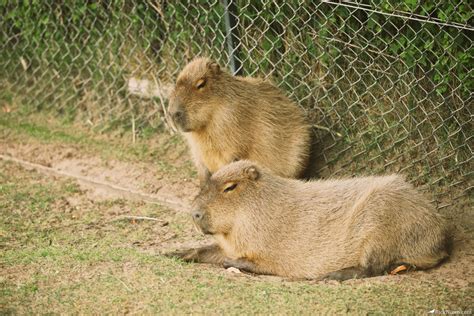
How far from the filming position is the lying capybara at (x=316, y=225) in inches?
169

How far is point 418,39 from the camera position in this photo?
514 centimetres

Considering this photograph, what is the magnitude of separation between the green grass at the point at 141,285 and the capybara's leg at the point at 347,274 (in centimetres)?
9

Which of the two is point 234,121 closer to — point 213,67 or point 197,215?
point 213,67

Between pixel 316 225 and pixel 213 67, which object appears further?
pixel 213 67

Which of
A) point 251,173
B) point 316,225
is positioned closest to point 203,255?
point 251,173

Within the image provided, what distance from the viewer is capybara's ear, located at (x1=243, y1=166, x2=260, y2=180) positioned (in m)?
4.52

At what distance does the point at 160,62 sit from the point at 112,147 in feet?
2.95

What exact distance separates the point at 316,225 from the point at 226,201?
0.57 metres

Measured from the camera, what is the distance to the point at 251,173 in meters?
4.52

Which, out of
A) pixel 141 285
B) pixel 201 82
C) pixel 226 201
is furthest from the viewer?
pixel 201 82

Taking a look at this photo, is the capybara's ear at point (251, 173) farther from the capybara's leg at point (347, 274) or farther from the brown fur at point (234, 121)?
the brown fur at point (234, 121)

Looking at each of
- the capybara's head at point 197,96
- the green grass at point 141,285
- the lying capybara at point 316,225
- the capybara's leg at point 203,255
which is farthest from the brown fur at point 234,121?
the capybara's leg at point 203,255

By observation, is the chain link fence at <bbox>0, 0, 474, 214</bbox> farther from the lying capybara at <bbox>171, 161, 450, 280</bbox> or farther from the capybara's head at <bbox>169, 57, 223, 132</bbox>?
the lying capybara at <bbox>171, 161, 450, 280</bbox>

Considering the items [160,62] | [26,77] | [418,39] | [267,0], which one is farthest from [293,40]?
[26,77]
